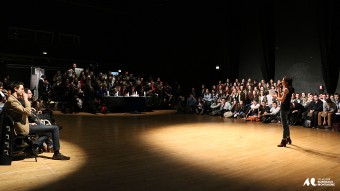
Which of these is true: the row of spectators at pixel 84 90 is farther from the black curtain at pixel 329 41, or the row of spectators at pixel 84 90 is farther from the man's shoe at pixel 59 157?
the black curtain at pixel 329 41

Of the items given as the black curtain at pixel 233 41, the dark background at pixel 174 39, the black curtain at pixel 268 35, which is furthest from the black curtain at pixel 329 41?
the black curtain at pixel 233 41

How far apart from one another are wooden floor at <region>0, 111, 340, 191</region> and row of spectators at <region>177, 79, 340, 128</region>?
2.14m

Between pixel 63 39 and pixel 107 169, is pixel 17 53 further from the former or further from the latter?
pixel 107 169

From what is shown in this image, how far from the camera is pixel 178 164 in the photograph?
14.7 feet

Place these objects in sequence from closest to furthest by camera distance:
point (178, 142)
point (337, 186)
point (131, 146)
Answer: point (337, 186) < point (131, 146) < point (178, 142)

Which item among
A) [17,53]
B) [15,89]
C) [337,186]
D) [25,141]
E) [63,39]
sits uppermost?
[63,39]

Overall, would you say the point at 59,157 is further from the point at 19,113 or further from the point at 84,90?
the point at 84,90

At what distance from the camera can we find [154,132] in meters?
7.61

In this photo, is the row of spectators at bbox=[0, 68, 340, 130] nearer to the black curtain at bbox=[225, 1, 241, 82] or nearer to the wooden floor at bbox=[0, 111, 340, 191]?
the black curtain at bbox=[225, 1, 241, 82]

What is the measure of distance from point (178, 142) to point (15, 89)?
11.0ft

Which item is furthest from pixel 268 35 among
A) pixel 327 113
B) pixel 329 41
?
pixel 327 113

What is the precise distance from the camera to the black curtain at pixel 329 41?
11.1 m

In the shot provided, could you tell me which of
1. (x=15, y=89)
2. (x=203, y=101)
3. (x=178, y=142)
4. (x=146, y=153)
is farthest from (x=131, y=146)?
(x=203, y=101)

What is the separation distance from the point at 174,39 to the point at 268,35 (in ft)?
19.4
